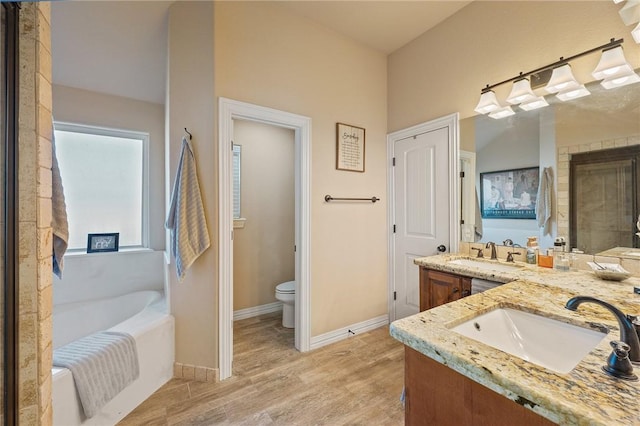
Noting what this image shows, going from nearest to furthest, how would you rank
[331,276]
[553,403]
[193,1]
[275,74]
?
[553,403], [193,1], [275,74], [331,276]

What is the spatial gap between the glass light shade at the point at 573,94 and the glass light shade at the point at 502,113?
0.94 feet

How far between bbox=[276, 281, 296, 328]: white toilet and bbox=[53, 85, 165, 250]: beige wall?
163 cm

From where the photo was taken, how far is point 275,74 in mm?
2295

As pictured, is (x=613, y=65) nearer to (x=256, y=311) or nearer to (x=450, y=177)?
(x=450, y=177)

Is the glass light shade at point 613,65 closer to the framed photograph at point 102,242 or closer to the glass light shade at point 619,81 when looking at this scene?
the glass light shade at point 619,81

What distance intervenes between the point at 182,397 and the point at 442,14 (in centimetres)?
375

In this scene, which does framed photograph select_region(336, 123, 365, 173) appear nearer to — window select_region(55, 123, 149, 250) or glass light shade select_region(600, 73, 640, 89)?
glass light shade select_region(600, 73, 640, 89)

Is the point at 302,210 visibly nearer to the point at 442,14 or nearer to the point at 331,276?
the point at 331,276

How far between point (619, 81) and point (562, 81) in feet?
0.86

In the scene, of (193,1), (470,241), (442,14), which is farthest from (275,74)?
(470,241)

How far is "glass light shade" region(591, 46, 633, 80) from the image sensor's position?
4.91ft

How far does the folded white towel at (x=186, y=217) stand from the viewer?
1.90 m

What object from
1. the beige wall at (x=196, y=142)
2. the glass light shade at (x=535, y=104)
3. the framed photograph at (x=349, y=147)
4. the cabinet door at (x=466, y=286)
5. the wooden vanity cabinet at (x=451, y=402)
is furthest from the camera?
the framed photograph at (x=349, y=147)

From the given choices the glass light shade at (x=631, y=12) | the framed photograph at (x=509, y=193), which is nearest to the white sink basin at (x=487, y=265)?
the framed photograph at (x=509, y=193)
